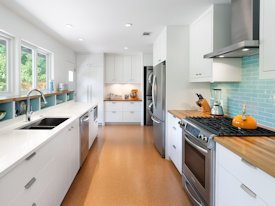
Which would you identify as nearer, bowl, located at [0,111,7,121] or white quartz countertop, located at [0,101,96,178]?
white quartz countertop, located at [0,101,96,178]

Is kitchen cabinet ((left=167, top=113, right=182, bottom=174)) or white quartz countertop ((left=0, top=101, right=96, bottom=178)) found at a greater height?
white quartz countertop ((left=0, top=101, right=96, bottom=178))

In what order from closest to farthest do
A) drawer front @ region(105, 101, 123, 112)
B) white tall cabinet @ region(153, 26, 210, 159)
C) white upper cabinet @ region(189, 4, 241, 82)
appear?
white upper cabinet @ region(189, 4, 241, 82), white tall cabinet @ region(153, 26, 210, 159), drawer front @ region(105, 101, 123, 112)

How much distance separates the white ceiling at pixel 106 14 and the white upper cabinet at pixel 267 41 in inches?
50.9

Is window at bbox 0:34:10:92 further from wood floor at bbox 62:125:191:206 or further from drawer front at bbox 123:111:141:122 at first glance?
drawer front at bbox 123:111:141:122

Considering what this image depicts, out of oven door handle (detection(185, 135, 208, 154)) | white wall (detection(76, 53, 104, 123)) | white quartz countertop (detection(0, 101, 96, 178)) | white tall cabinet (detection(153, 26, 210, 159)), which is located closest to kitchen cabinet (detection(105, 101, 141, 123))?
white wall (detection(76, 53, 104, 123))

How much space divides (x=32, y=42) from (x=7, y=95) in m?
1.13

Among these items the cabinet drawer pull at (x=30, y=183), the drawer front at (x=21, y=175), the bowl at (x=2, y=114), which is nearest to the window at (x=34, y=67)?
the bowl at (x=2, y=114)

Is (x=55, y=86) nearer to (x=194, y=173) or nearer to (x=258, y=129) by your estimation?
(x=194, y=173)

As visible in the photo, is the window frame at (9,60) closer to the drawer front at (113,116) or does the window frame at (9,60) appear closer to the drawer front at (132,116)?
the drawer front at (113,116)

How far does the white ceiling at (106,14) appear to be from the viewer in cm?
281

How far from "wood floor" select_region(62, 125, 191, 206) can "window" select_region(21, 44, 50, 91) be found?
5.39 feet

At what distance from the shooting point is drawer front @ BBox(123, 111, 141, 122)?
7559mm

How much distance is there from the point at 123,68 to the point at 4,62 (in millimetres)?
4776

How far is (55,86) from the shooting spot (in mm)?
5020
